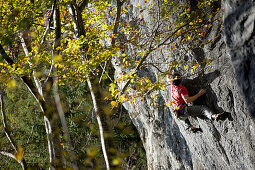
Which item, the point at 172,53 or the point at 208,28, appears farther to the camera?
the point at 172,53

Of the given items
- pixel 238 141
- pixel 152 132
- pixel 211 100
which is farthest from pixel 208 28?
pixel 152 132

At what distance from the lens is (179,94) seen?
599 cm

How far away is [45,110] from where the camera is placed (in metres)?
5.25

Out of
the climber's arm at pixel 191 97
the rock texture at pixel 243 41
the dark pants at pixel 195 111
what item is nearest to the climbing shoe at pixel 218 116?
the dark pants at pixel 195 111

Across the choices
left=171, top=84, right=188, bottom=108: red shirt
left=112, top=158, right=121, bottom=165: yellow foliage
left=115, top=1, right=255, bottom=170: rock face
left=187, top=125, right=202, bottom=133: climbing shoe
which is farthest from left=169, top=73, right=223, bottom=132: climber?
left=112, top=158, right=121, bottom=165: yellow foliage

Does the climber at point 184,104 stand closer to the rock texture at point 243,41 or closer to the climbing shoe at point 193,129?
the climbing shoe at point 193,129

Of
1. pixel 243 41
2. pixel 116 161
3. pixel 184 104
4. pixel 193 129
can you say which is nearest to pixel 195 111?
pixel 184 104

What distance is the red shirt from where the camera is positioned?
5871 millimetres

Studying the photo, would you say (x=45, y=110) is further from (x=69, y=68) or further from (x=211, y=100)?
(x=211, y=100)

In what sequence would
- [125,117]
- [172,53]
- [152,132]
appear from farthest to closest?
1. [125,117]
2. [152,132]
3. [172,53]

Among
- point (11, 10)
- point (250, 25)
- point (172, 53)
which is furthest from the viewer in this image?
point (172, 53)

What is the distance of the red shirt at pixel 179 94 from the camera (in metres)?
5.87

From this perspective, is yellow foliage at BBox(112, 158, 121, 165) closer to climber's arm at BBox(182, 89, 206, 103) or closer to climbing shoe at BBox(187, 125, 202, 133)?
climber's arm at BBox(182, 89, 206, 103)

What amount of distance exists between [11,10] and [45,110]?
3064 millimetres
